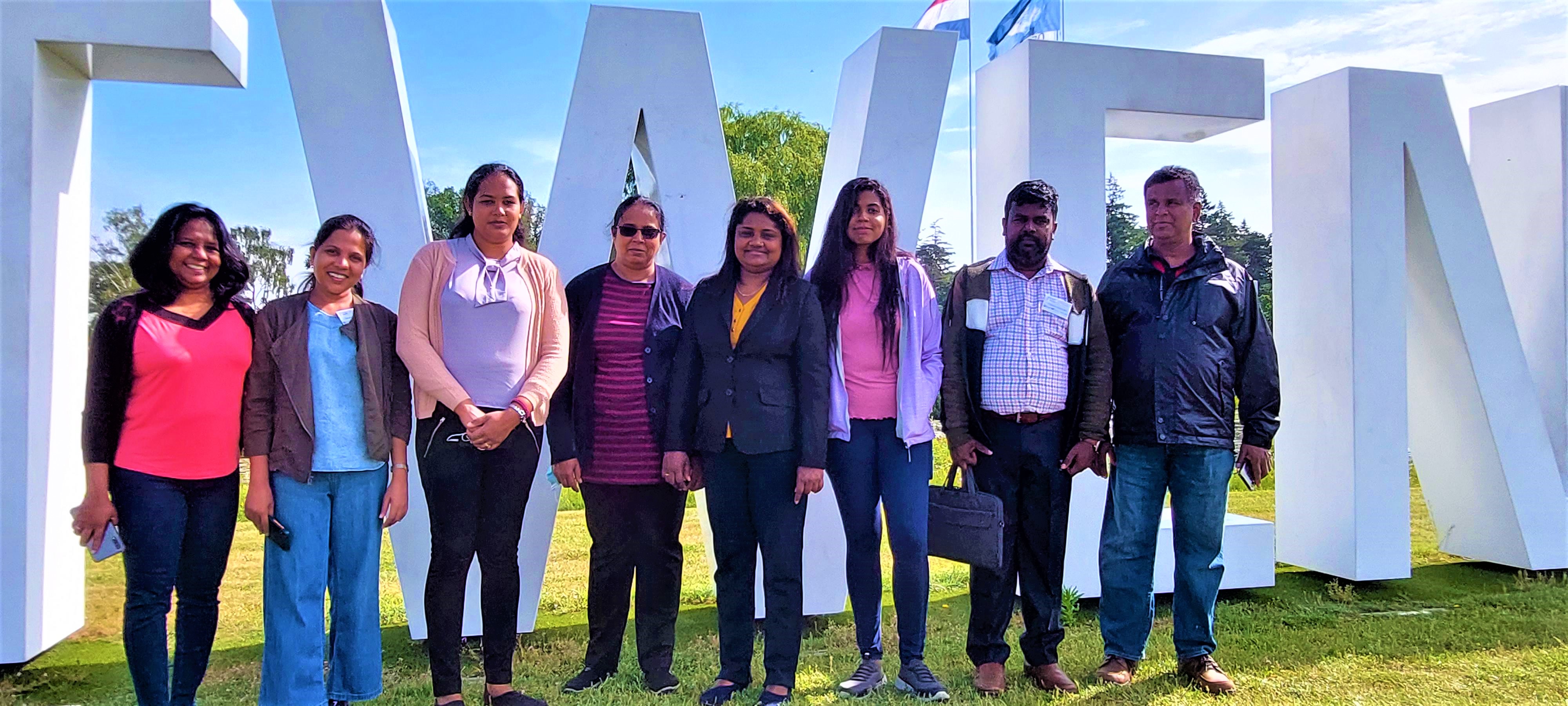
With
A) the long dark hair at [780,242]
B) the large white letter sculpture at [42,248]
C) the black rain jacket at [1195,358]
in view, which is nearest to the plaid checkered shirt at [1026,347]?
the black rain jacket at [1195,358]

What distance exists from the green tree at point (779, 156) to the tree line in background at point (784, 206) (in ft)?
0.08

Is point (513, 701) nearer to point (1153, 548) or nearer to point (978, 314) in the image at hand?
point (978, 314)

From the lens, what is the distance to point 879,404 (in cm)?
318

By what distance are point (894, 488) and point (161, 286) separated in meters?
2.32

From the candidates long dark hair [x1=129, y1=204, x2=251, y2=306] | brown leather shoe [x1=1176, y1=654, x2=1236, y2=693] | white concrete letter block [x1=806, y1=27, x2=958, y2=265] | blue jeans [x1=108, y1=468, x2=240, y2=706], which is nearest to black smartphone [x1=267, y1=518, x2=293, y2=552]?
blue jeans [x1=108, y1=468, x2=240, y2=706]

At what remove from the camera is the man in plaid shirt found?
3.30 metres

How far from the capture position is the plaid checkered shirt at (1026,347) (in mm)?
3283

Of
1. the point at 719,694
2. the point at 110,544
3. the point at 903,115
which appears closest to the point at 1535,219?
the point at 903,115

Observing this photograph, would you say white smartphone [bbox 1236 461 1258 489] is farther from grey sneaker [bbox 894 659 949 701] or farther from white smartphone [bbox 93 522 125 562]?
white smartphone [bbox 93 522 125 562]

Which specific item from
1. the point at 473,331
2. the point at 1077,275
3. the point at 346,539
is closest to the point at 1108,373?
the point at 1077,275

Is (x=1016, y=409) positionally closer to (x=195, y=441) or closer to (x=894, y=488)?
(x=894, y=488)

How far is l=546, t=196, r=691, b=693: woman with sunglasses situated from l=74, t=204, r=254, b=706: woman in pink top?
0.98 meters

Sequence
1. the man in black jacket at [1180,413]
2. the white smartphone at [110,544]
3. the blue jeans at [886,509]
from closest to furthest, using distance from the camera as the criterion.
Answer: the white smartphone at [110,544], the blue jeans at [886,509], the man in black jacket at [1180,413]

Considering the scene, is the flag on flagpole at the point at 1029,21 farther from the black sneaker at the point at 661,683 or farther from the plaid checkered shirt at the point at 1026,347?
the black sneaker at the point at 661,683
